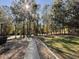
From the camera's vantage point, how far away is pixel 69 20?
256 ft

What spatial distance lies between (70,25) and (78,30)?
385 centimetres

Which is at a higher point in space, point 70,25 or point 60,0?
point 60,0

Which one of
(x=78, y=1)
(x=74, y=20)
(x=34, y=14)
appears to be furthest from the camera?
(x=34, y=14)

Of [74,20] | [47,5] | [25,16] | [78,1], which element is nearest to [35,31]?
[47,5]

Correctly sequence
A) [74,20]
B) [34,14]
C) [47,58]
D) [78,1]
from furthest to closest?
[34,14], [74,20], [78,1], [47,58]

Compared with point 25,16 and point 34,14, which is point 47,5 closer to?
point 34,14

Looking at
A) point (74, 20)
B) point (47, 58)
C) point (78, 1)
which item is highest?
point (78, 1)

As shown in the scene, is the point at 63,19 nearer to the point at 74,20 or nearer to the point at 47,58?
the point at 74,20

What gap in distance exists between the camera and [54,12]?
80375 millimetres

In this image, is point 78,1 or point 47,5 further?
point 47,5

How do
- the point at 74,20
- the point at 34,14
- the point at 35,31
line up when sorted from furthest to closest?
the point at 35,31 → the point at 34,14 → the point at 74,20

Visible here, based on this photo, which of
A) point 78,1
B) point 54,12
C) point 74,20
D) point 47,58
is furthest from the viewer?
point 54,12

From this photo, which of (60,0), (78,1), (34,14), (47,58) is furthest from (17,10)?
(47,58)

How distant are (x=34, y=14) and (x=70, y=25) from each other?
1722cm
